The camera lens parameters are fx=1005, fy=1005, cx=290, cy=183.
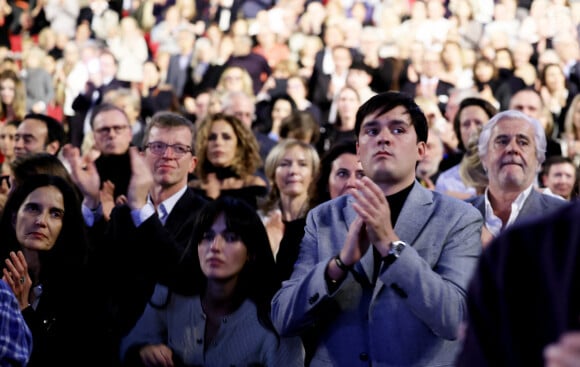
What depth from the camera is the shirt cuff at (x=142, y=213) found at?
4435 mm

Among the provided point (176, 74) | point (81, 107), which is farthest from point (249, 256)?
point (176, 74)

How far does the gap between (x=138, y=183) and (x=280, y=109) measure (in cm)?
459

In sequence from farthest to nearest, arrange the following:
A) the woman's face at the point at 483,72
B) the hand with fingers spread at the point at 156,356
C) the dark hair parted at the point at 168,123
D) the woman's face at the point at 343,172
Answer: the woman's face at the point at 483,72 → the dark hair parted at the point at 168,123 → the woman's face at the point at 343,172 → the hand with fingers spread at the point at 156,356

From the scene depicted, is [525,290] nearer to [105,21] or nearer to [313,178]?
[313,178]

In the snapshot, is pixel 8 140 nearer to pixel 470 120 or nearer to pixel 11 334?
pixel 470 120

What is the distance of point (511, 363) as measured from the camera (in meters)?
1.10

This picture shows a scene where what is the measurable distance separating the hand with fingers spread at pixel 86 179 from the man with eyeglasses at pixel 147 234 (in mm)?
291

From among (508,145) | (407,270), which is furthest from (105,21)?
(407,270)

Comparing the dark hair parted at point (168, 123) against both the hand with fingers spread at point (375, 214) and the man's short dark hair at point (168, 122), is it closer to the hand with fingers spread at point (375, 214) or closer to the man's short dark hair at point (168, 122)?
the man's short dark hair at point (168, 122)

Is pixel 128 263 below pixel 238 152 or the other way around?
below

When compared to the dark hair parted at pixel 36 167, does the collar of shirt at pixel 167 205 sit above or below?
below

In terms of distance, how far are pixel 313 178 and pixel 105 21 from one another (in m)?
11.7

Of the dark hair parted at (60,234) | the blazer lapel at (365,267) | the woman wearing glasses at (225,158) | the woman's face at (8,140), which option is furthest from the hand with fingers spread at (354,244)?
the woman's face at (8,140)

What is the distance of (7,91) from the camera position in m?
9.65
